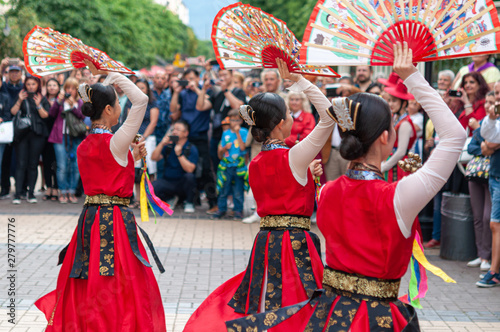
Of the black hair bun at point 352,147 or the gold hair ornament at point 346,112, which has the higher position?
the gold hair ornament at point 346,112

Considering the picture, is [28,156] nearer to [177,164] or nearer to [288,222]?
[177,164]

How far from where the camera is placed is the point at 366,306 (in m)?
2.69

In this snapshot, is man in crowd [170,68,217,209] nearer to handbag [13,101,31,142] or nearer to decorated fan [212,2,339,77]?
handbag [13,101,31,142]

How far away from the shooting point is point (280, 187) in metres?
3.80

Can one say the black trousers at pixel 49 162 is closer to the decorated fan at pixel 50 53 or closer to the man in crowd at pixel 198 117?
the man in crowd at pixel 198 117

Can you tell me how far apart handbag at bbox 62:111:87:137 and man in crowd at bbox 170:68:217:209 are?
1573 millimetres

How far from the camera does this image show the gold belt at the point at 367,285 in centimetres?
269

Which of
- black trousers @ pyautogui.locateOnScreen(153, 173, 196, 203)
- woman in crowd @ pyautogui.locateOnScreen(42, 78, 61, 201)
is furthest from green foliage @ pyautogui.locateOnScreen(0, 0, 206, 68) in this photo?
black trousers @ pyautogui.locateOnScreen(153, 173, 196, 203)

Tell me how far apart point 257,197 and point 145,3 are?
168 feet

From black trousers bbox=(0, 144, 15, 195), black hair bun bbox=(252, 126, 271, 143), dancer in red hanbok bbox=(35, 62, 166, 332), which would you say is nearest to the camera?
black hair bun bbox=(252, 126, 271, 143)

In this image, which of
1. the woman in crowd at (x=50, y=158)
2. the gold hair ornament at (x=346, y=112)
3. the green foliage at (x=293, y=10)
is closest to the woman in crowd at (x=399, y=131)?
the gold hair ornament at (x=346, y=112)

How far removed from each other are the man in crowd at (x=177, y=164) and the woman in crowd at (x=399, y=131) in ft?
11.0

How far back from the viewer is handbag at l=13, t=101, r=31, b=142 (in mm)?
10633

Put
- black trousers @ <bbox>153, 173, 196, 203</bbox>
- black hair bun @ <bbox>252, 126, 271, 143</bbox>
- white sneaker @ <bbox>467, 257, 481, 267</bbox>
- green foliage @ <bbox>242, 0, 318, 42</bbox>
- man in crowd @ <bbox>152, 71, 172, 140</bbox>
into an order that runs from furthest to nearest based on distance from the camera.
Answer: green foliage @ <bbox>242, 0, 318, 42</bbox>, man in crowd @ <bbox>152, 71, 172, 140</bbox>, black trousers @ <bbox>153, 173, 196, 203</bbox>, white sneaker @ <bbox>467, 257, 481, 267</bbox>, black hair bun @ <bbox>252, 126, 271, 143</bbox>
